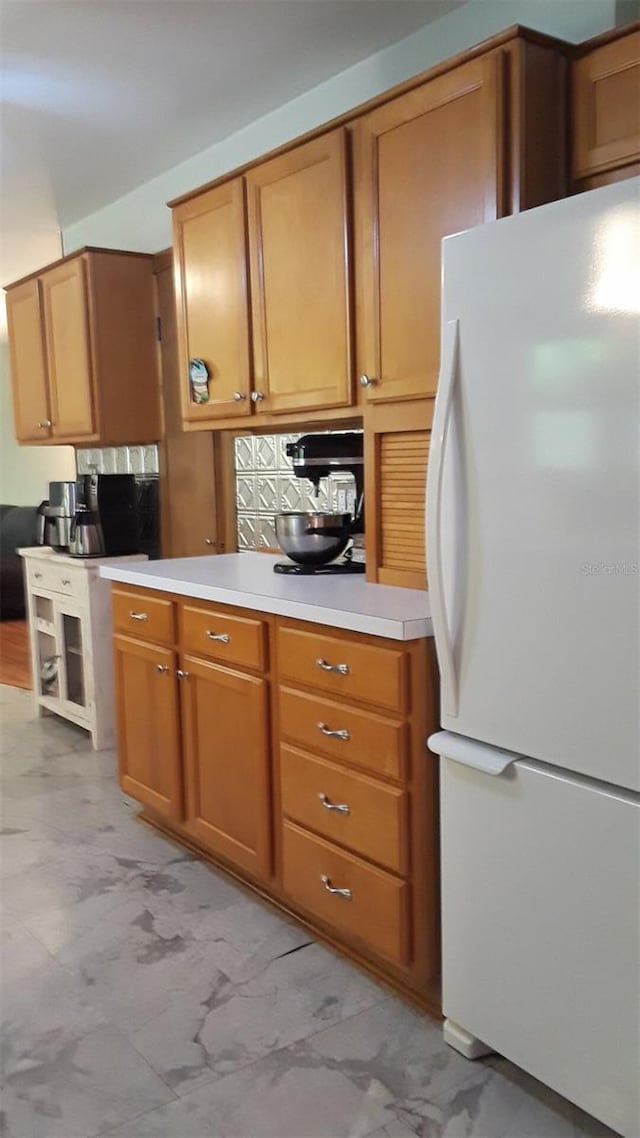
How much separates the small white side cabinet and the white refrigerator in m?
2.42

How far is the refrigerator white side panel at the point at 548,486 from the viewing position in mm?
1358

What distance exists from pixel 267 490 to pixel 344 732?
1.60 metres

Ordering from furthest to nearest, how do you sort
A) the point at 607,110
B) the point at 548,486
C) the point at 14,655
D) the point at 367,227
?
the point at 14,655
the point at 367,227
the point at 607,110
the point at 548,486

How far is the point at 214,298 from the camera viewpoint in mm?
2867

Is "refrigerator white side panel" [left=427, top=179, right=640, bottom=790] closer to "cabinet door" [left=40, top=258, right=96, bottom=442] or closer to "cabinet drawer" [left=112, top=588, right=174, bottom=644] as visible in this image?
"cabinet drawer" [left=112, top=588, right=174, bottom=644]

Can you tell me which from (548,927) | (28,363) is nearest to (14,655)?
(28,363)

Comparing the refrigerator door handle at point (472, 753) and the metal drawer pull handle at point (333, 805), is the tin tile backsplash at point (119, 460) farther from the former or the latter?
the refrigerator door handle at point (472, 753)

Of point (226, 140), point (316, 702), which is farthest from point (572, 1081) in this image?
point (226, 140)

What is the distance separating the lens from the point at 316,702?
208 cm

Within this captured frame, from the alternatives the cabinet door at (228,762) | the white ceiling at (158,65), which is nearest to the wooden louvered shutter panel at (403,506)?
the cabinet door at (228,762)

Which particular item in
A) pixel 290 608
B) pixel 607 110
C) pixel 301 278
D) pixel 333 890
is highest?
pixel 607 110

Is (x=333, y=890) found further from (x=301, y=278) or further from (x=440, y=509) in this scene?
(x=301, y=278)

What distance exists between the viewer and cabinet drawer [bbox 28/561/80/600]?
3888 mm

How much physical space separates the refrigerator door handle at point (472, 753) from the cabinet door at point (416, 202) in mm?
846
